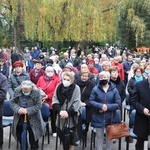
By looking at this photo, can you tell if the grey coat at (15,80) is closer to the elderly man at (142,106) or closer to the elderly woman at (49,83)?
the elderly woman at (49,83)

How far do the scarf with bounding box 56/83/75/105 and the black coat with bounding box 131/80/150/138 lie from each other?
3.60 feet

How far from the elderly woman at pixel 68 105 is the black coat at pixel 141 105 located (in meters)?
1.01

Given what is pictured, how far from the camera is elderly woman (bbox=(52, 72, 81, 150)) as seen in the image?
5.34 m

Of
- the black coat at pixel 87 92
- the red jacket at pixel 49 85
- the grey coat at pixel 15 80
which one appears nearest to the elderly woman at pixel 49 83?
the red jacket at pixel 49 85

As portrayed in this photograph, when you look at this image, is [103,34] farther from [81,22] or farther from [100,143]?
[100,143]

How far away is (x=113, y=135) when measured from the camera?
5.32m

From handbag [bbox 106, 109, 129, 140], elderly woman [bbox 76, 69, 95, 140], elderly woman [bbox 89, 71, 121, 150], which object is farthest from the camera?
elderly woman [bbox 76, 69, 95, 140]

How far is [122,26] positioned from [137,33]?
120 inches

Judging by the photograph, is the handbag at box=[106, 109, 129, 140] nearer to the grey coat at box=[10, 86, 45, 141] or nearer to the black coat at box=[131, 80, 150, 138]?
the black coat at box=[131, 80, 150, 138]

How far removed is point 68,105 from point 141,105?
1262 millimetres

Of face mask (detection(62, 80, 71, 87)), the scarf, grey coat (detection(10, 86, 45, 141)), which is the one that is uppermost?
face mask (detection(62, 80, 71, 87))

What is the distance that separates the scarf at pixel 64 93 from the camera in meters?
5.36

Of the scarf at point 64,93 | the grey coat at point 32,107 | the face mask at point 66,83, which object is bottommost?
the grey coat at point 32,107

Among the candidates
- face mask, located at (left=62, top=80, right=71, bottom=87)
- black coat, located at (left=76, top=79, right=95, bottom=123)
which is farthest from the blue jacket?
black coat, located at (left=76, top=79, right=95, bottom=123)
